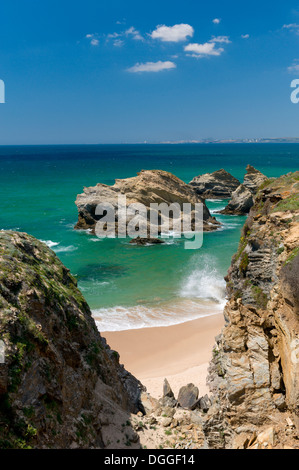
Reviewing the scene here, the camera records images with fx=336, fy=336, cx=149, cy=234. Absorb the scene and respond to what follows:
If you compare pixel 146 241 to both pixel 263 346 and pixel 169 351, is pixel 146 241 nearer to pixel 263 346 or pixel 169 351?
pixel 169 351

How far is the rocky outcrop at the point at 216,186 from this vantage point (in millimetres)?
62938

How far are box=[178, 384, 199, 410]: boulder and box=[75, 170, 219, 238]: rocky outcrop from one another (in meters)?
26.3

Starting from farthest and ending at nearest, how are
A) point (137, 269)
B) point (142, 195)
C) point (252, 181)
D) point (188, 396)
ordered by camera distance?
1. point (252, 181)
2. point (142, 195)
3. point (137, 269)
4. point (188, 396)

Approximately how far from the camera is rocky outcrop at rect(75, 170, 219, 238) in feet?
130

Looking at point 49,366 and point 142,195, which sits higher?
point 142,195

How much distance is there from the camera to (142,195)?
130 feet

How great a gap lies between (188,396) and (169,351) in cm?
465

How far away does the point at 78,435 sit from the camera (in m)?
7.42

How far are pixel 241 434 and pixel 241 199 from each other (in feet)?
144

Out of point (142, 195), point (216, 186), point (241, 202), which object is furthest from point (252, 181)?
point (142, 195)
